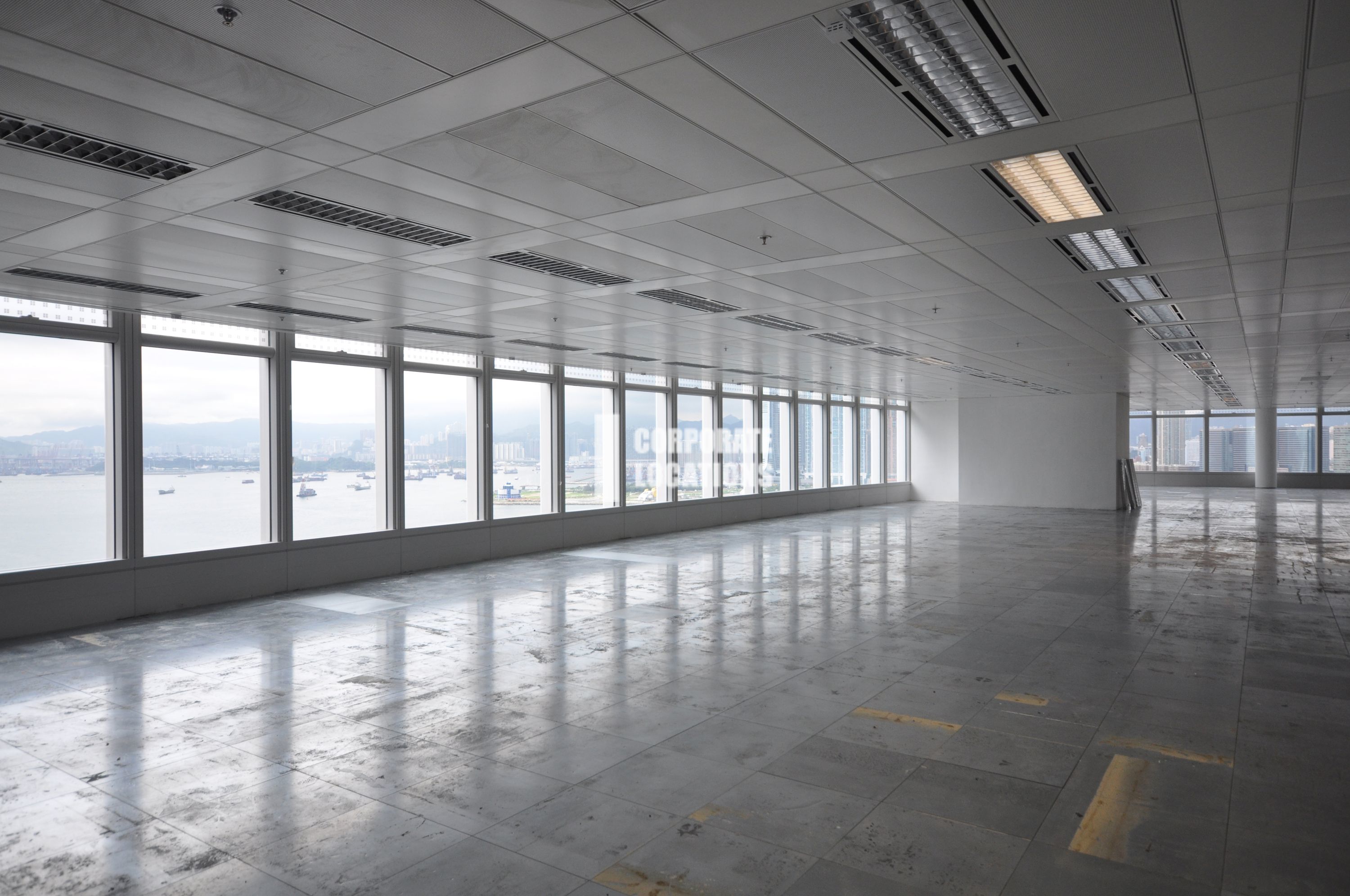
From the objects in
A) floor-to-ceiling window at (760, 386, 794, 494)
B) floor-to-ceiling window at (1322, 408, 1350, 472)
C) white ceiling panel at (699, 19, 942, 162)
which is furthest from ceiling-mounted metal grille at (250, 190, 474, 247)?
floor-to-ceiling window at (1322, 408, 1350, 472)

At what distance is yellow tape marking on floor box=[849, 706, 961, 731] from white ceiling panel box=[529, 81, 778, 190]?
137 inches

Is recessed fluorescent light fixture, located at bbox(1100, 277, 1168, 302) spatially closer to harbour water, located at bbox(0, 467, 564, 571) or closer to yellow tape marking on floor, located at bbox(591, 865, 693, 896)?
yellow tape marking on floor, located at bbox(591, 865, 693, 896)

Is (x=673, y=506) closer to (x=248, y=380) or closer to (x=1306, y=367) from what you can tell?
(x=248, y=380)

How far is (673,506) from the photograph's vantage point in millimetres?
17609

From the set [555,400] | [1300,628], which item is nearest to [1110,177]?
[1300,628]

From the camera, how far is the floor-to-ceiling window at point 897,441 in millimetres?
26609

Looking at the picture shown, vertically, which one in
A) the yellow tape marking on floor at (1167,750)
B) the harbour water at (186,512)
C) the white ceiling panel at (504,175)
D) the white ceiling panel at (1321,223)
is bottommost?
the yellow tape marking on floor at (1167,750)

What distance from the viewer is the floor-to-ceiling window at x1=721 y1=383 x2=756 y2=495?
1967 cm

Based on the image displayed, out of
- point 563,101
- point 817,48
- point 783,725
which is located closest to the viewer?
point 817,48

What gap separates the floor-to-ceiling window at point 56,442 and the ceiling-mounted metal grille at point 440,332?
3.22 m

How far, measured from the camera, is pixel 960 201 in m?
5.26

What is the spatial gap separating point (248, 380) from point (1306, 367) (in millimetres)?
18091

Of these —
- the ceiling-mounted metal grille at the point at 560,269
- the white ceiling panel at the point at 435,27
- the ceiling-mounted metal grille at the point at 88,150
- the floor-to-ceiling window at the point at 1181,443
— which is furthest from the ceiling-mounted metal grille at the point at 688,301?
the floor-to-ceiling window at the point at 1181,443

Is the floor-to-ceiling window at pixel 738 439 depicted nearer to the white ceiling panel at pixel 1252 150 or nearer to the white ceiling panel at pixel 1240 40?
the white ceiling panel at pixel 1252 150
